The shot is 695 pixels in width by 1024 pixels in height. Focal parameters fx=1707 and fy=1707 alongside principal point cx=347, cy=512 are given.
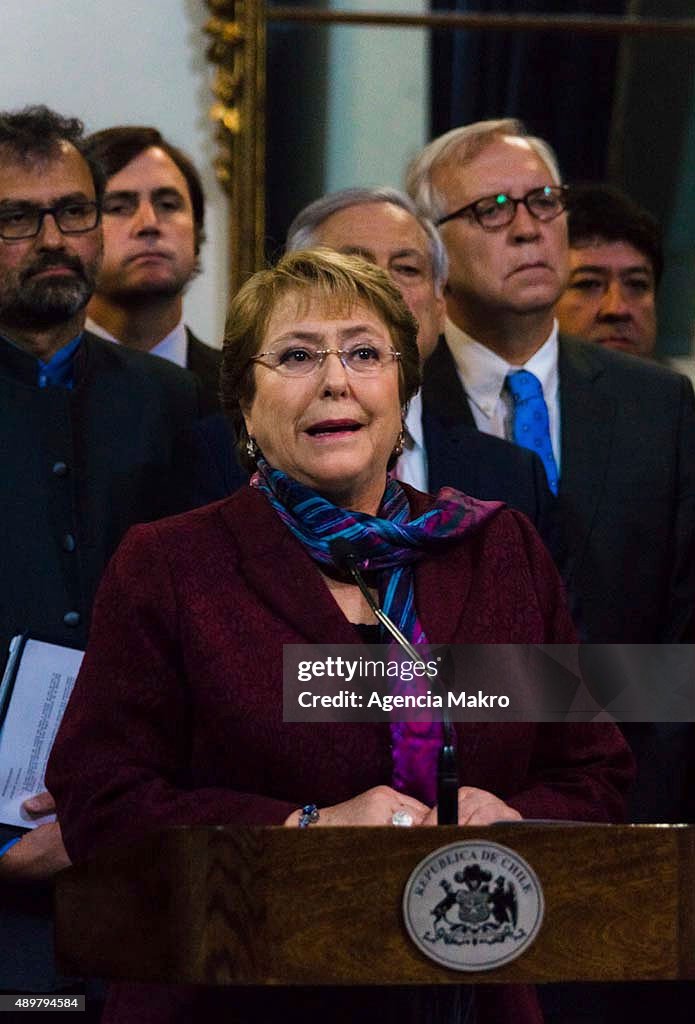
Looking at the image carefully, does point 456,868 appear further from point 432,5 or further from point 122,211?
point 432,5

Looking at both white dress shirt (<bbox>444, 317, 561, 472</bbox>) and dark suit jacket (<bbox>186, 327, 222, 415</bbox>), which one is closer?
white dress shirt (<bbox>444, 317, 561, 472</bbox>)

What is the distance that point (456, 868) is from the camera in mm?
1596

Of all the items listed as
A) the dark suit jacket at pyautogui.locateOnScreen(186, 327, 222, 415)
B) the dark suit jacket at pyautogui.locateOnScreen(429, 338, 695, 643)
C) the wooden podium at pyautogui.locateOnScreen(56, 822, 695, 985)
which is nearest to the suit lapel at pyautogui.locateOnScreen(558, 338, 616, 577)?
the dark suit jacket at pyautogui.locateOnScreen(429, 338, 695, 643)

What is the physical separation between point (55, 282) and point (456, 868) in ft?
5.63

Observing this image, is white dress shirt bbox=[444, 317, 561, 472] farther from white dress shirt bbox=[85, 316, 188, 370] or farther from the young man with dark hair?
white dress shirt bbox=[85, 316, 188, 370]

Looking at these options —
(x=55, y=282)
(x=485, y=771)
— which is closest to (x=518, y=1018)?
(x=485, y=771)

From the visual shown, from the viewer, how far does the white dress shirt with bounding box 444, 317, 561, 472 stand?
3.43m

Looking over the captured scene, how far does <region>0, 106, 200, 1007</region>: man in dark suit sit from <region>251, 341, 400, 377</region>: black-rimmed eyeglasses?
2.32 ft

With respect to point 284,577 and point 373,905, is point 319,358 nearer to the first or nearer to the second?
point 284,577

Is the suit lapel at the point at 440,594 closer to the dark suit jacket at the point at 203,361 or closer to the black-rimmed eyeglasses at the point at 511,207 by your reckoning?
the dark suit jacket at the point at 203,361

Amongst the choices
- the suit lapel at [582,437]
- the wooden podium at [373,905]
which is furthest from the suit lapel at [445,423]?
the wooden podium at [373,905]

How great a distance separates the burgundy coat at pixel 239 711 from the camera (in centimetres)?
201

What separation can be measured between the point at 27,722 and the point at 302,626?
2.34 ft

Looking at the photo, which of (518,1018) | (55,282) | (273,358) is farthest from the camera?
(55,282)
